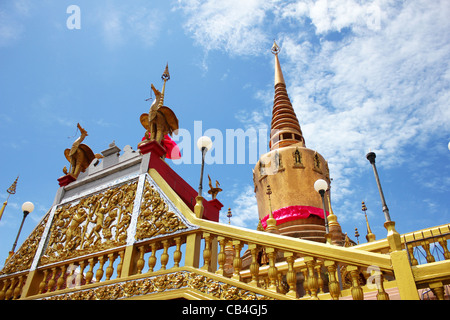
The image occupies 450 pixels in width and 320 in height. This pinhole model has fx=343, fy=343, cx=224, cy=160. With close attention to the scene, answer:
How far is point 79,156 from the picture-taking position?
8.14 m

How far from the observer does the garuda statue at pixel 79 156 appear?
8.02 m

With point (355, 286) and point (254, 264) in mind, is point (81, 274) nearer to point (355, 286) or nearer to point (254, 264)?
point (254, 264)

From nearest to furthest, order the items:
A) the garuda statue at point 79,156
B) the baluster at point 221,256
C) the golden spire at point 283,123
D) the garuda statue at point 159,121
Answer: the baluster at point 221,256 → the garuda statue at point 159,121 → the garuda statue at point 79,156 → the golden spire at point 283,123

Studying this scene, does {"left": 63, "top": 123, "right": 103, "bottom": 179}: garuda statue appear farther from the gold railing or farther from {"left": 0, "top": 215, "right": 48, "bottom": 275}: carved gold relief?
the gold railing

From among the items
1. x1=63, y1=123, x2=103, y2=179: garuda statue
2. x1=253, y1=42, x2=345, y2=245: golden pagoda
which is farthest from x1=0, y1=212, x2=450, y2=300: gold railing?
x1=253, y1=42, x2=345, y2=245: golden pagoda

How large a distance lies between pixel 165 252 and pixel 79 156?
4160mm

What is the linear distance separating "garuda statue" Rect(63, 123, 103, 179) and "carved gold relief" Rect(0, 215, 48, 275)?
1.23m

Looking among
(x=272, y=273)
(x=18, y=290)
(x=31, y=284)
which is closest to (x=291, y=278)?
(x=272, y=273)

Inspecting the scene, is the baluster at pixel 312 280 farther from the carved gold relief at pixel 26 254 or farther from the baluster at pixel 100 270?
the carved gold relief at pixel 26 254

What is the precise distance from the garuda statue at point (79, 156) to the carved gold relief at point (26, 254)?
4.03ft

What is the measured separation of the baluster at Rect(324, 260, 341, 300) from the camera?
3828 millimetres

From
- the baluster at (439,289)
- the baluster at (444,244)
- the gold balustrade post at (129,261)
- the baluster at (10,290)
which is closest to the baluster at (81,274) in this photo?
the gold balustrade post at (129,261)

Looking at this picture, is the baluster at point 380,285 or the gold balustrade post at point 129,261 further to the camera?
the gold balustrade post at point 129,261
